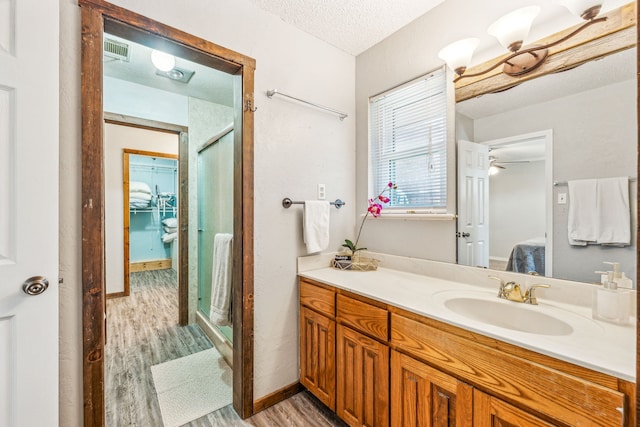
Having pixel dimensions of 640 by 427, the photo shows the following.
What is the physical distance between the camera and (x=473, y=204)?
1.51 metres

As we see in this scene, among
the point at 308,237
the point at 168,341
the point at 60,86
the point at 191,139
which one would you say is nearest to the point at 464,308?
the point at 308,237

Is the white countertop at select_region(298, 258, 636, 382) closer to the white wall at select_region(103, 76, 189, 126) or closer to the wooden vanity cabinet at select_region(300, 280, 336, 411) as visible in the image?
the wooden vanity cabinet at select_region(300, 280, 336, 411)

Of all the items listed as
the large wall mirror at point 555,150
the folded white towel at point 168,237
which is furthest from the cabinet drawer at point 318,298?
the folded white towel at point 168,237

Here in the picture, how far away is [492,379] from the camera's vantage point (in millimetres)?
888

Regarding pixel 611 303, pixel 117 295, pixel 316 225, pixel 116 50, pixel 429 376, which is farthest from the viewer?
pixel 117 295

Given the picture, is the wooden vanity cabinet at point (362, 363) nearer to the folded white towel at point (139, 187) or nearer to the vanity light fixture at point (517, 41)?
the vanity light fixture at point (517, 41)

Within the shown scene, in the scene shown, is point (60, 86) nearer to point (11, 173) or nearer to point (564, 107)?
point (11, 173)

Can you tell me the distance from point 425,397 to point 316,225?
106cm

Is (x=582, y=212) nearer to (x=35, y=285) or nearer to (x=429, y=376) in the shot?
(x=429, y=376)

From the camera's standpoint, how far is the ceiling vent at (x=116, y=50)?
1881 mm

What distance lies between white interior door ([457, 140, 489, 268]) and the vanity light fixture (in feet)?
1.29

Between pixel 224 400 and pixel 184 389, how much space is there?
32cm

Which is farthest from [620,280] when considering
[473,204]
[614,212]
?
[473,204]

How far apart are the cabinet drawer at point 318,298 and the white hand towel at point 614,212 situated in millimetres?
1204
